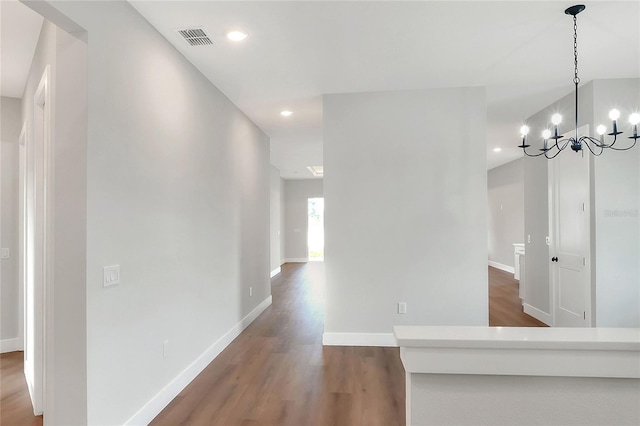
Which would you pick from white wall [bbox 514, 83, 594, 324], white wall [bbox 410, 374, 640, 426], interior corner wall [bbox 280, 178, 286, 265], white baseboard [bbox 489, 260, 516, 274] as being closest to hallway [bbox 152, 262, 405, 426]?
white wall [bbox 410, 374, 640, 426]

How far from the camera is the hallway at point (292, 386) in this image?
2467 mm

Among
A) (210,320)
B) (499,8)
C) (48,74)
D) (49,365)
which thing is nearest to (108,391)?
(49,365)

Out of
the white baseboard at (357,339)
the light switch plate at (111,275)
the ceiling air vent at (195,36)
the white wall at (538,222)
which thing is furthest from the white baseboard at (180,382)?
the white wall at (538,222)

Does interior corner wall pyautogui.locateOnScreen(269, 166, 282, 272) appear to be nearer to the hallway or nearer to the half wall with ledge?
the hallway

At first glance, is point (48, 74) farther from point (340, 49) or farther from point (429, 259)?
point (429, 259)

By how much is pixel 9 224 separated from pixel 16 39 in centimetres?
212

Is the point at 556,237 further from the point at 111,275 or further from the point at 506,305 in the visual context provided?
the point at 111,275

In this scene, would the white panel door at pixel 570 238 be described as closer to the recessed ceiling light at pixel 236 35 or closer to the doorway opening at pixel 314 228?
the recessed ceiling light at pixel 236 35

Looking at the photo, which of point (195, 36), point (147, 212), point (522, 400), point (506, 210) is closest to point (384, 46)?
point (195, 36)

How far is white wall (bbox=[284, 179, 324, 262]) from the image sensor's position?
39.4 feet

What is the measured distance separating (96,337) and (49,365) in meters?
0.32

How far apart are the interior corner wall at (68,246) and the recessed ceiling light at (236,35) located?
40.9 inches

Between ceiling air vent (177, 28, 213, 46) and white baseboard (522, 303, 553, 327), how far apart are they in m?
4.99

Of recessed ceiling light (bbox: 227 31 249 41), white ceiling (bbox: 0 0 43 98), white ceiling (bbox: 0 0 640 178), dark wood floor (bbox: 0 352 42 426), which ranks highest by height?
white ceiling (bbox: 0 0 640 178)
